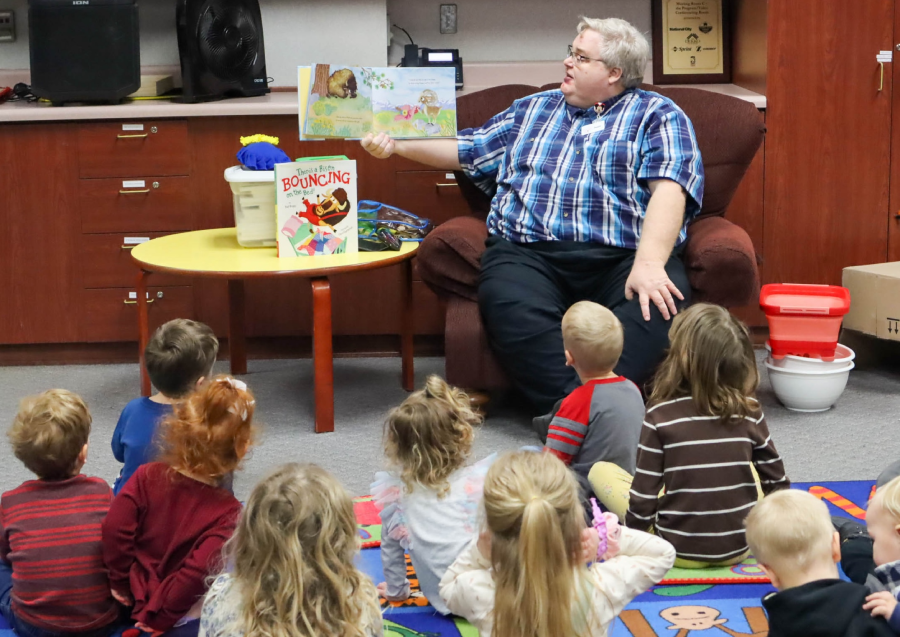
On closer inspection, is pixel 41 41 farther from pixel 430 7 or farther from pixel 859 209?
pixel 859 209

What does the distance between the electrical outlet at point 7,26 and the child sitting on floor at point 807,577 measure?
145 inches

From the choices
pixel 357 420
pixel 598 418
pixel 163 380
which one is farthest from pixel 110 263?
pixel 598 418

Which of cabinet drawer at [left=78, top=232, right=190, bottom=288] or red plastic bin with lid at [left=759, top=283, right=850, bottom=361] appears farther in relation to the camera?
cabinet drawer at [left=78, top=232, right=190, bottom=288]

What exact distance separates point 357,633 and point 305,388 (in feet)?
7.33

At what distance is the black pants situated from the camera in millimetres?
2934

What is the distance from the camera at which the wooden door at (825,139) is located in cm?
371

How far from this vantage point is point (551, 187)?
10.5 ft

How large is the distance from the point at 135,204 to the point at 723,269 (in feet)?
6.56

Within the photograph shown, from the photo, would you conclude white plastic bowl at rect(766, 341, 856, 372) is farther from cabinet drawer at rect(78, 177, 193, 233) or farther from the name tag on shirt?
cabinet drawer at rect(78, 177, 193, 233)

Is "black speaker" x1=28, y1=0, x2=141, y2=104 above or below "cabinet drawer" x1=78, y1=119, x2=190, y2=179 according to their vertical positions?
above

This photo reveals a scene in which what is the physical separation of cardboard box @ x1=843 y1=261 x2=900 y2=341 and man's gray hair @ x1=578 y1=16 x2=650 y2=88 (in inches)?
40.0

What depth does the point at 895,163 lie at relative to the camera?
378cm

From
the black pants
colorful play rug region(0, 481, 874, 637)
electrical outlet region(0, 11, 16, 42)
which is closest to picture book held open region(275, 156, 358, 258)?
the black pants

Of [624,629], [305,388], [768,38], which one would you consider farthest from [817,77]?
[624,629]
